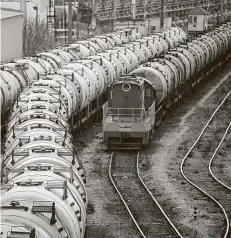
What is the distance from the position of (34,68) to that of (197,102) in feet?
40.5

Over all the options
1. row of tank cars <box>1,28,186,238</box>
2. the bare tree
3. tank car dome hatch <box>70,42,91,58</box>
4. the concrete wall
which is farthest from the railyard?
the bare tree

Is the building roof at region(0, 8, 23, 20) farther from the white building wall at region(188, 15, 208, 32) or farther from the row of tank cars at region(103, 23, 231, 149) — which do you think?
the white building wall at region(188, 15, 208, 32)

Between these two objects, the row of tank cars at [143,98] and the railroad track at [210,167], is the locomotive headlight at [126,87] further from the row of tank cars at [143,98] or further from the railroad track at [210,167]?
the railroad track at [210,167]

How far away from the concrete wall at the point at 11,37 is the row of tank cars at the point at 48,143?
12.4m

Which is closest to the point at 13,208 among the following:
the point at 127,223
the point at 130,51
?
the point at 127,223

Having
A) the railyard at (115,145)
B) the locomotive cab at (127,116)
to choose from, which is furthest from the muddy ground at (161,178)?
the locomotive cab at (127,116)

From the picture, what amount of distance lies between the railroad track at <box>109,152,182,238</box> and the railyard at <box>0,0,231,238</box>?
4 centimetres

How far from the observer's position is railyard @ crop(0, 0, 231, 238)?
1262 cm

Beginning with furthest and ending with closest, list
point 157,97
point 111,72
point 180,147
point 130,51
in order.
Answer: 1. point 130,51
2. point 111,72
3. point 157,97
4. point 180,147

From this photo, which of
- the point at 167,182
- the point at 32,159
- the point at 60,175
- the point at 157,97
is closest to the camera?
the point at 60,175

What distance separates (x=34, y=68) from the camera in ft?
99.8

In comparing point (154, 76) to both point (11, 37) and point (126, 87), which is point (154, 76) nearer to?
point (126, 87)

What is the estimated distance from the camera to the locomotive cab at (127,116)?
86.3 feet

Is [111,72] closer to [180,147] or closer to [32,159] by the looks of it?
[180,147]
